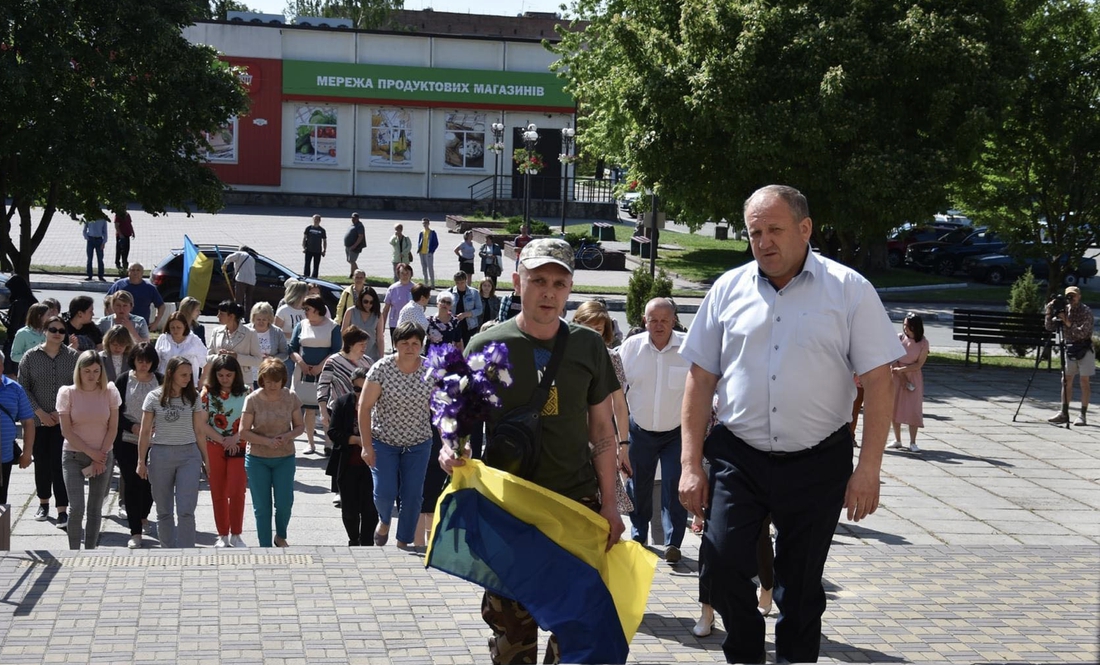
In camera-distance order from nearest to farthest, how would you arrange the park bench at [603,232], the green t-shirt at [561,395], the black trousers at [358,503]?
1. the green t-shirt at [561,395]
2. the black trousers at [358,503]
3. the park bench at [603,232]

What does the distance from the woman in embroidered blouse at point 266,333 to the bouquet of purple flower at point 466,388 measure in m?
8.50

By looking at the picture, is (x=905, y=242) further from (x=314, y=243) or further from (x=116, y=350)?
(x=116, y=350)

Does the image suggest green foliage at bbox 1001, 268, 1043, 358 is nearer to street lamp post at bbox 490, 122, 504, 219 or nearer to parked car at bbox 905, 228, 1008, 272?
parked car at bbox 905, 228, 1008, 272

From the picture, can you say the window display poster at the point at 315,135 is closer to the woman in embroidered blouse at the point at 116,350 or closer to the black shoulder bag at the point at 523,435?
the woman in embroidered blouse at the point at 116,350

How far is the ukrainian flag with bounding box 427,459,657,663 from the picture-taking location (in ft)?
15.1

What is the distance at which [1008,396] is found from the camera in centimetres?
1880

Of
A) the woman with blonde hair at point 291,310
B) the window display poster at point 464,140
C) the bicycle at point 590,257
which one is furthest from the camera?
the window display poster at point 464,140

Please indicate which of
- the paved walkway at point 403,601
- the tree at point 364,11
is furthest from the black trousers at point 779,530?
the tree at point 364,11

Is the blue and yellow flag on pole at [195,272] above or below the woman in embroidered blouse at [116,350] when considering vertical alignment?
above

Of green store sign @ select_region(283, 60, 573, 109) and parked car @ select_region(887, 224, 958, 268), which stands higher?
green store sign @ select_region(283, 60, 573, 109)

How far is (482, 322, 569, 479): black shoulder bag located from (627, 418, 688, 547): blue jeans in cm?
372

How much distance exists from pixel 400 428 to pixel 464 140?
49.6 m

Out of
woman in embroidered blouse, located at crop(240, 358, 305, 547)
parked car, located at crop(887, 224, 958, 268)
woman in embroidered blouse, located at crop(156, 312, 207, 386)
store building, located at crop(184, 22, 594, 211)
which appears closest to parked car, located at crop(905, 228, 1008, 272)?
parked car, located at crop(887, 224, 958, 268)

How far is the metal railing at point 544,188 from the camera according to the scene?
5609 cm
